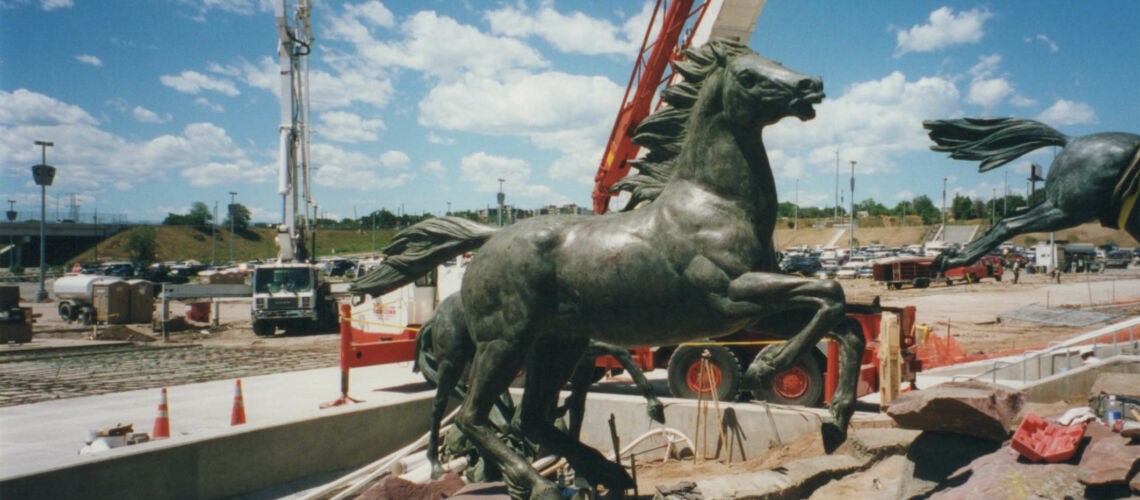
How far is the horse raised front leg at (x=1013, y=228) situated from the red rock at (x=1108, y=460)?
1.18 m

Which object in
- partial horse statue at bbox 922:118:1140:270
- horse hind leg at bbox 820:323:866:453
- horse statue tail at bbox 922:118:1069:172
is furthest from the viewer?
horse statue tail at bbox 922:118:1069:172

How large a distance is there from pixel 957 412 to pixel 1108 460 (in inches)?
31.0

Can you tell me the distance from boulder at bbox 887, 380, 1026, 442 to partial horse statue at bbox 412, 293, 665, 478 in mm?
1813

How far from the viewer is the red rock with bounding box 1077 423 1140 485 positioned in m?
3.26

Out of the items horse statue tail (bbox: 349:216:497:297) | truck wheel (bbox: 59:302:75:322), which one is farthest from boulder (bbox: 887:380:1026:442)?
truck wheel (bbox: 59:302:75:322)

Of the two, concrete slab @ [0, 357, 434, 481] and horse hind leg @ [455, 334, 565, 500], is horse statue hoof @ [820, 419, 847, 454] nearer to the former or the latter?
horse hind leg @ [455, 334, 565, 500]

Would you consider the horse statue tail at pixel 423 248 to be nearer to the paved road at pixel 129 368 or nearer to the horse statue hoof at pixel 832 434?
the horse statue hoof at pixel 832 434

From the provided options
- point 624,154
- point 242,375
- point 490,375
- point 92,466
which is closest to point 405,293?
point 242,375

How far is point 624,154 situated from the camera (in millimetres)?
13156

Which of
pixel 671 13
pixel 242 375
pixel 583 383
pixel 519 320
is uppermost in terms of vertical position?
pixel 671 13

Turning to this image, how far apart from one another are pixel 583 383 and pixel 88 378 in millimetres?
11576

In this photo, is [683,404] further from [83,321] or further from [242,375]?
[83,321]

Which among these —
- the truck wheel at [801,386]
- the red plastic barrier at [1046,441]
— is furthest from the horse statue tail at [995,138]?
the truck wheel at [801,386]

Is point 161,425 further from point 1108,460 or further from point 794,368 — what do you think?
point 1108,460
